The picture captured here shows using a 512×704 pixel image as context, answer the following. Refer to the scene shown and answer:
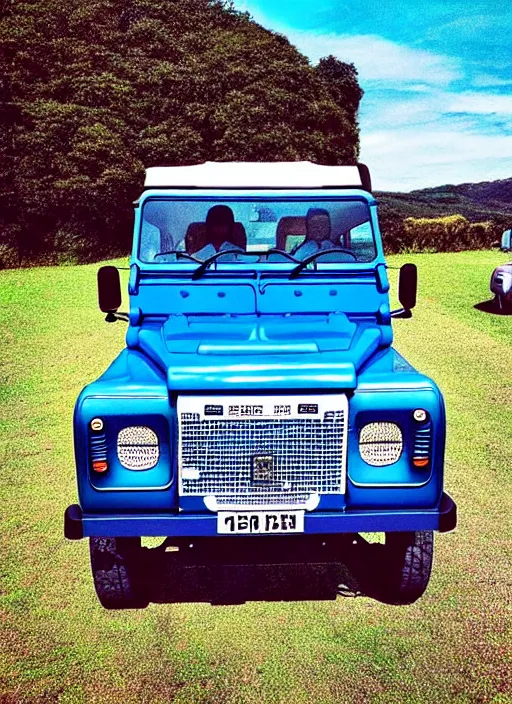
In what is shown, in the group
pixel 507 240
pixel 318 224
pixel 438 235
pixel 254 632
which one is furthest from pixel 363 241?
pixel 438 235

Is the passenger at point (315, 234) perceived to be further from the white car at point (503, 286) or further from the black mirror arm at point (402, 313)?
the white car at point (503, 286)

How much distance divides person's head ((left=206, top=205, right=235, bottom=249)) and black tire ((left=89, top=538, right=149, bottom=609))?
2.29m

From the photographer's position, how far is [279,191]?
18.8 ft

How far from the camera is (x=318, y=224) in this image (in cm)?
574

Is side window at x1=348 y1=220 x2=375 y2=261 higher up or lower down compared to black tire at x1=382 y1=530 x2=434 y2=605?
higher up

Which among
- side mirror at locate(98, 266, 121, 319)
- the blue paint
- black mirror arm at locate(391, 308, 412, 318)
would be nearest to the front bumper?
the blue paint

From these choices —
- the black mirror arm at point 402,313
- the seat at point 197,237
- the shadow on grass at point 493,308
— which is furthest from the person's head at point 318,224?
the shadow on grass at point 493,308

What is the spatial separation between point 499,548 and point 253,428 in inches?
87.2

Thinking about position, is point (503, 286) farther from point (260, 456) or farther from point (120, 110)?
point (120, 110)

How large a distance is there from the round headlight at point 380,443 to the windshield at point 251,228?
1.88m

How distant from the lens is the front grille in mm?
3906

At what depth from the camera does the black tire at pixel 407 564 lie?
13.9 feet

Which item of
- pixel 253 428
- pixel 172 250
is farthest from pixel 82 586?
pixel 172 250

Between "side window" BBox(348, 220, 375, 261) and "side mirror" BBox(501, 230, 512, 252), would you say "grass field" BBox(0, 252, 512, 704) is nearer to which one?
"side window" BBox(348, 220, 375, 261)
